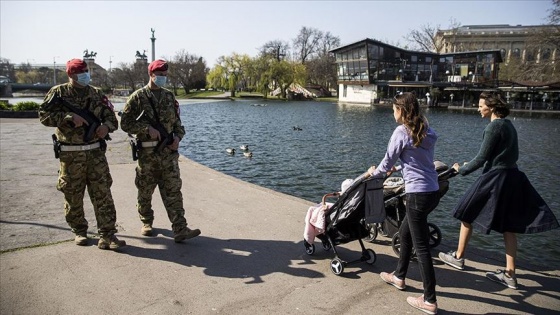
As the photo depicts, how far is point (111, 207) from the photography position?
5133 mm

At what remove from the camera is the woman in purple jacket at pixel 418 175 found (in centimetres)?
369

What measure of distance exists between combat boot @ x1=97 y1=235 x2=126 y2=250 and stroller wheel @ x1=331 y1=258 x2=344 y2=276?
273 cm

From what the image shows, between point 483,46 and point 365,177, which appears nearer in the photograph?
point 365,177

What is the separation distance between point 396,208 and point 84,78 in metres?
4.50

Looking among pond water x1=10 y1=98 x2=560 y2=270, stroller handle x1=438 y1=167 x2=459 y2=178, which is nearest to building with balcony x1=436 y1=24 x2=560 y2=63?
pond water x1=10 y1=98 x2=560 y2=270

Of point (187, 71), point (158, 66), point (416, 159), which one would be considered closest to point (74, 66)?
point (158, 66)

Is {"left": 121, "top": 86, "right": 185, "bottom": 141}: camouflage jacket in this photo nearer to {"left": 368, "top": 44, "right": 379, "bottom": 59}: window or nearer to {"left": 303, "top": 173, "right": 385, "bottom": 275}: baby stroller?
{"left": 303, "top": 173, "right": 385, "bottom": 275}: baby stroller

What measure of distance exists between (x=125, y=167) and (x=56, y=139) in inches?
226

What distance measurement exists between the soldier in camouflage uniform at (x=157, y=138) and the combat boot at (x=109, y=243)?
67 cm

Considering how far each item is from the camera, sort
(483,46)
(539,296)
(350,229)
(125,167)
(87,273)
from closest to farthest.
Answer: (539,296), (87,273), (350,229), (125,167), (483,46)

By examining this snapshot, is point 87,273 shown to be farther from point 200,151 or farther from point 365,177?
point 200,151

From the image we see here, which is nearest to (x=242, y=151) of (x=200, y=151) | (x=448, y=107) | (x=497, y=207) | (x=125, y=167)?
(x=200, y=151)

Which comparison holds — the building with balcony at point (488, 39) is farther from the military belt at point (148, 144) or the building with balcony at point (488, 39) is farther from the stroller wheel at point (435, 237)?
the military belt at point (148, 144)

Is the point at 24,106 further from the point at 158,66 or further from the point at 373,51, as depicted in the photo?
the point at 373,51
